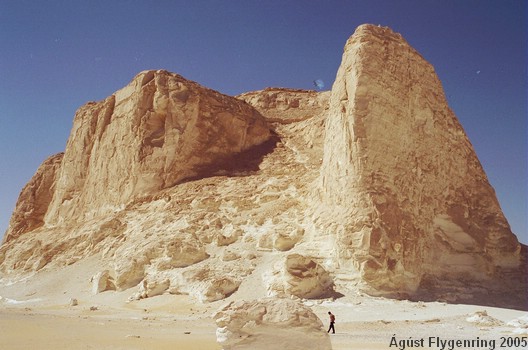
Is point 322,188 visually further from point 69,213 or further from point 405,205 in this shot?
point 69,213

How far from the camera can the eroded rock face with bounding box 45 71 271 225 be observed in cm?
3120

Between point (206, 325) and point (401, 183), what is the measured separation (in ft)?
33.0

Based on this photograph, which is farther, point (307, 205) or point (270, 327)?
point (307, 205)

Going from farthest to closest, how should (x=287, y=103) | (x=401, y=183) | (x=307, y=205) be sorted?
(x=287, y=103), (x=307, y=205), (x=401, y=183)

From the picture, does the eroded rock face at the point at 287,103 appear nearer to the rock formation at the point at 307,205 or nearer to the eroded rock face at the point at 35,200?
the rock formation at the point at 307,205

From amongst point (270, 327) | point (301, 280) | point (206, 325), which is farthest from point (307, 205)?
point (270, 327)

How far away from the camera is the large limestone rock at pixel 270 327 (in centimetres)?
748

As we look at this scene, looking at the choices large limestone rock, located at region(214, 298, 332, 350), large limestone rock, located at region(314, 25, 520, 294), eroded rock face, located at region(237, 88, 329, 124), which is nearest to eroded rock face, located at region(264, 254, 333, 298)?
large limestone rock, located at region(314, 25, 520, 294)

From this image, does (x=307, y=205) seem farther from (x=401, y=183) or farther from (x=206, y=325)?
(x=206, y=325)

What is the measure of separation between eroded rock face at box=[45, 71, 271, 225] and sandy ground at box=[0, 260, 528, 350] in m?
11.3

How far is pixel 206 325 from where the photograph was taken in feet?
45.3

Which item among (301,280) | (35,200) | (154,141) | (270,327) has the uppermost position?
(154,141)

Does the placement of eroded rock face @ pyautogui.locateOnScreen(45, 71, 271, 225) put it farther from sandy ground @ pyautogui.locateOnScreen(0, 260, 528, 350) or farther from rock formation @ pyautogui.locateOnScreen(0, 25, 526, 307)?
sandy ground @ pyautogui.locateOnScreen(0, 260, 528, 350)

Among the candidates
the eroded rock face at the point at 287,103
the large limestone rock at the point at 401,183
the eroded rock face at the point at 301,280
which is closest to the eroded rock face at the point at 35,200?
the eroded rock face at the point at 287,103
